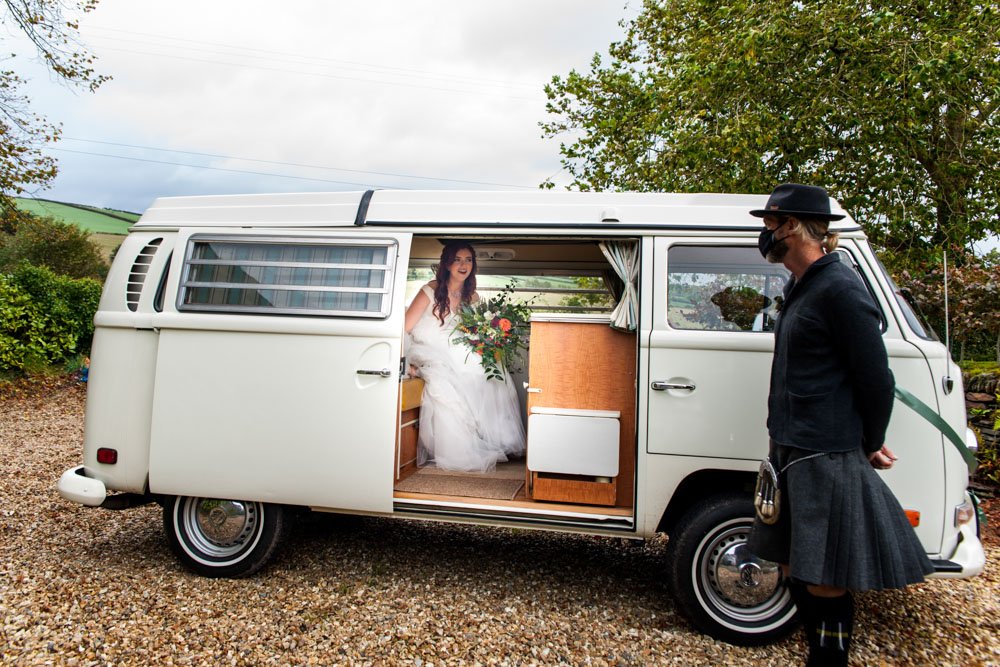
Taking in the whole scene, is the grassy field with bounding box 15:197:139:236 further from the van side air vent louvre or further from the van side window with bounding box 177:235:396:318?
the van side window with bounding box 177:235:396:318

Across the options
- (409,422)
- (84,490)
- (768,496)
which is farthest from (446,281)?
(768,496)

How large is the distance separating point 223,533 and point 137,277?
6.03 ft

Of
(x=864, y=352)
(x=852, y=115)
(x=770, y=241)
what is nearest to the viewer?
(x=864, y=352)

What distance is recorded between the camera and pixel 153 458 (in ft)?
14.8

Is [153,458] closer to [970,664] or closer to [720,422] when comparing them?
[720,422]

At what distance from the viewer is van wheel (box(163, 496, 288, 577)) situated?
4562 millimetres

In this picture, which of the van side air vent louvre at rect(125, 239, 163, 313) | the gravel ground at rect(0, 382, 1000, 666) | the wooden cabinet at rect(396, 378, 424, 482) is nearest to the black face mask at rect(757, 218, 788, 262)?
the gravel ground at rect(0, 382, 1000, 666)

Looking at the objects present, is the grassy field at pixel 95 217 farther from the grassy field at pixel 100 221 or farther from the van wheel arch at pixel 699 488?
the van wheel arch at pixel 699 488

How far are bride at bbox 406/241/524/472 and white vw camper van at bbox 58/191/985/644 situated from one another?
69 centimetres

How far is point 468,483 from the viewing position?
508cm

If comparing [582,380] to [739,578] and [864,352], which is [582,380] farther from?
[864,352]

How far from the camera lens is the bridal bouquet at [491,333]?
5891 millimetres

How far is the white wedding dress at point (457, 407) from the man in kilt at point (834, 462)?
3.05m

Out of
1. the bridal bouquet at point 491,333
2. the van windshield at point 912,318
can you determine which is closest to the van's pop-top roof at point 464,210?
the van windshield at point 912,318
